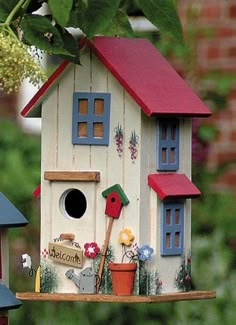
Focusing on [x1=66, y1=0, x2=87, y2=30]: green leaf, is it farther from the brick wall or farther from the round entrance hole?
the brick wall

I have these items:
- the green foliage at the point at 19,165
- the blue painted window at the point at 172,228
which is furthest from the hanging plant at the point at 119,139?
the green foliage at the point at 19,165

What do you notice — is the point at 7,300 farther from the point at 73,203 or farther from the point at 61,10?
the point at 61,10

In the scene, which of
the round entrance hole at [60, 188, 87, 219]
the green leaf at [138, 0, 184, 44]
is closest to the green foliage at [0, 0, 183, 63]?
the green leaf at [138, 0, 184, 44]

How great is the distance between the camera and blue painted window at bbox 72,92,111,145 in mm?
3494

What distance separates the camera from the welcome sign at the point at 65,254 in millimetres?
3512

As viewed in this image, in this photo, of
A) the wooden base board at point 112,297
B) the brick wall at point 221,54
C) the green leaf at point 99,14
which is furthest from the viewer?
the brick wall at point 221,54

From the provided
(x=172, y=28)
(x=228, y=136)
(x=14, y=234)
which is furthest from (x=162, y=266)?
(x=228, y=136)

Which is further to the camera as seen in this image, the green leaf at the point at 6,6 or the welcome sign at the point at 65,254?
the welcome sign at the point at 65,254

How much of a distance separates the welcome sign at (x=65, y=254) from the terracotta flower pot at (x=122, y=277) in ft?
0.27

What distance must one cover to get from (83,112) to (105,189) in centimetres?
20

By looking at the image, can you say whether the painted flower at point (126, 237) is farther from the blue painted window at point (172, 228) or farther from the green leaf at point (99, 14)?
the green leaf at point (99, 14)

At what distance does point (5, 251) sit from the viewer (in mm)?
3572

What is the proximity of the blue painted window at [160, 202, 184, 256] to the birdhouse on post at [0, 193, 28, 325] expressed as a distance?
1.10ft

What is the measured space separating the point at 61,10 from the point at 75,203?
759 millimetres
